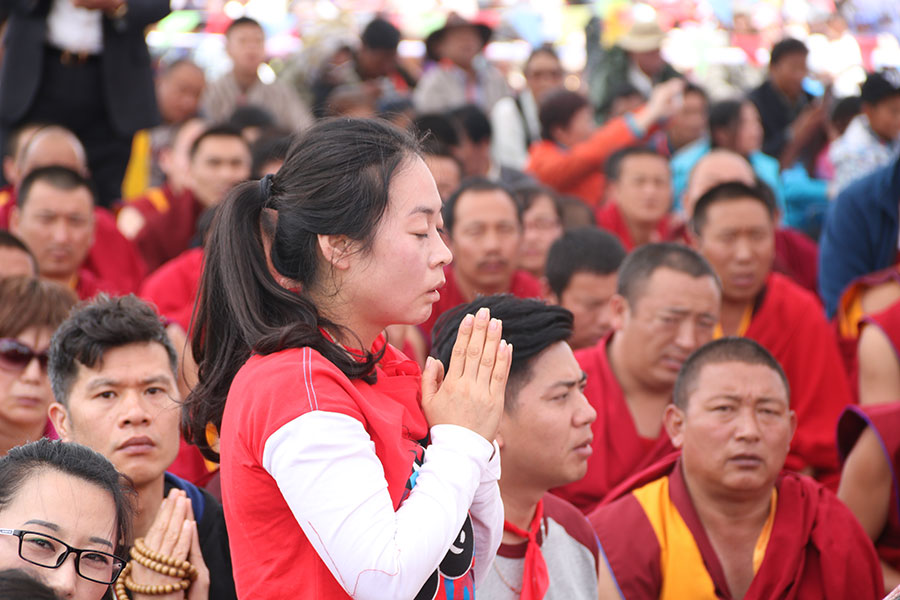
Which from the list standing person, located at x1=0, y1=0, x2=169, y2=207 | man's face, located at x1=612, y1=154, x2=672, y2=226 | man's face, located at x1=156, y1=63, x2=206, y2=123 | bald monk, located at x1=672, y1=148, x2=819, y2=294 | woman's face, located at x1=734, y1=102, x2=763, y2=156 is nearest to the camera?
standing person, located at x1=0, y1=0, x2=169, y2=207

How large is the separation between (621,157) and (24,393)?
4.24 metres

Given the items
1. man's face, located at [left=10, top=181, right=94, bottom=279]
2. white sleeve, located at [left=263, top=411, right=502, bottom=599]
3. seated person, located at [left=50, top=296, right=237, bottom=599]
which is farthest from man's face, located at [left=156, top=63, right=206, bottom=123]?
white sleeve, located at [left=263, top=411, right=502, bottom=599]

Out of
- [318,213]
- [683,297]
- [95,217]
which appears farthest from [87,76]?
[318,213]

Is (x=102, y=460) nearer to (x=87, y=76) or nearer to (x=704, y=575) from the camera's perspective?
(x=704, y=575)

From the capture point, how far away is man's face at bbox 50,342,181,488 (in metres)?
2.41

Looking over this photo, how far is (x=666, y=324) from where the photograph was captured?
367cm

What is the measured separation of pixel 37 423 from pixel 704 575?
1760 mm

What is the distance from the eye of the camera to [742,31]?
10695 mm

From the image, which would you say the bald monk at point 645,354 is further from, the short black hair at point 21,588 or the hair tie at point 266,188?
the short black hair at point 21,588

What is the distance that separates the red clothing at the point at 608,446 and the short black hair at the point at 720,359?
20.2 inches

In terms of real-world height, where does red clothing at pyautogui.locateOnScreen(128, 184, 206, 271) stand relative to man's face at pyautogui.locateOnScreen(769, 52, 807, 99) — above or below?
below

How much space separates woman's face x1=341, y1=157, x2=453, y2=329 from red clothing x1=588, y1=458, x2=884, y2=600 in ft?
4.44

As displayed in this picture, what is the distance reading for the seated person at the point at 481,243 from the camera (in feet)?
15.2

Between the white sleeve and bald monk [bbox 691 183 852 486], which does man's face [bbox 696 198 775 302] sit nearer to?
bald monk [bbox 691 183 852 486]
